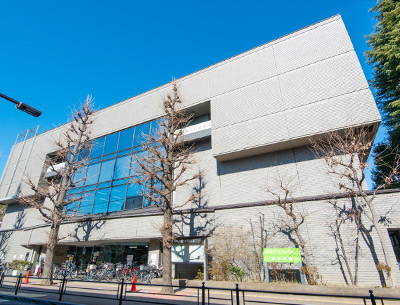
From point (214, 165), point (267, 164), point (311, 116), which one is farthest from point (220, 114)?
point (311, 116)

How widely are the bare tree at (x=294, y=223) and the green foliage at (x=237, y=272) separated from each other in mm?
3038

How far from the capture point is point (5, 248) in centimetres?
2442

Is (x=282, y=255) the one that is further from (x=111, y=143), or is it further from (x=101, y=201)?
(x=111, y=143)

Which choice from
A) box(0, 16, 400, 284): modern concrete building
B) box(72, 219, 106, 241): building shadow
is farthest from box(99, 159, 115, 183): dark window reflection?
box(72, 219, 106, 241): building shadow

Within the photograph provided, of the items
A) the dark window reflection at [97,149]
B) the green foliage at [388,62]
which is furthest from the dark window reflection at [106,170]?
the green foliage at [388,62]

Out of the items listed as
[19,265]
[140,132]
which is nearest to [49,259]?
[19,265]

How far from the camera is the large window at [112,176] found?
1845 cm

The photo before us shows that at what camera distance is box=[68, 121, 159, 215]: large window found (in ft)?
60.5

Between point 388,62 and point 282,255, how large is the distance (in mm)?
16934

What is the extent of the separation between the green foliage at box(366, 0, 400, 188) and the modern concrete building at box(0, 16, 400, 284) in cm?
593

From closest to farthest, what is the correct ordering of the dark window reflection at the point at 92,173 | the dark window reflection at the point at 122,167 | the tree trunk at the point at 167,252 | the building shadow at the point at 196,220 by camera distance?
the tree trunk at the point at 167,252 < the building shadow at the point at 196,220 < the dark window reflection at the point at 122,167 < the dark window reflection at the point at 92,173

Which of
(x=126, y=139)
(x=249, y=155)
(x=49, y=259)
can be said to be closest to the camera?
(x=49, y=259)

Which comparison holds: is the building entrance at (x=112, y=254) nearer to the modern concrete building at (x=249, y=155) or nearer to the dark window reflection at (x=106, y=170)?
the modern concrete building at (x=249, y=155)

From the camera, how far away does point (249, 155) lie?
15.5 m
